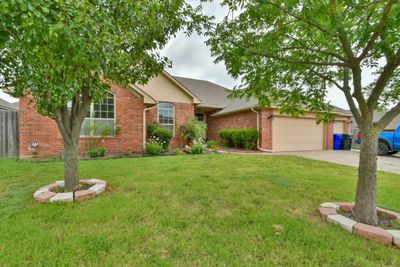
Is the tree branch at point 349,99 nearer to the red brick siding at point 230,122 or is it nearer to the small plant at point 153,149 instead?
the small plant at point 153,149

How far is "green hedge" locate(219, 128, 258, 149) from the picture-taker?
1227 centimetres

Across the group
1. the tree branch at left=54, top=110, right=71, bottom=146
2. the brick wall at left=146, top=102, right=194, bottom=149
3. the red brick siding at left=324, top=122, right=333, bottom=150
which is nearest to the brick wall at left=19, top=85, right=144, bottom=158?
the brick wall at left=146, top=102, right=194, bottom=149

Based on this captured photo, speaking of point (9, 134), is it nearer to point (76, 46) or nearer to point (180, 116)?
point (180, 116)

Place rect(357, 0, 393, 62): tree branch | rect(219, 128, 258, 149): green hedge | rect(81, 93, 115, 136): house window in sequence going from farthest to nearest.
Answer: rect(219, 128, 258, 149): green hedge < rect(81, 93, 115, 136): house window < rect(357, 0, 393, 62): tree branch

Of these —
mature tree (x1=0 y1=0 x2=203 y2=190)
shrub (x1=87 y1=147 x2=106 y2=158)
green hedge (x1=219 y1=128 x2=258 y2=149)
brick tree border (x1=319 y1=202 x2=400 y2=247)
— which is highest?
mature tree (x1=0 y1=0 x2=203 y2=190)

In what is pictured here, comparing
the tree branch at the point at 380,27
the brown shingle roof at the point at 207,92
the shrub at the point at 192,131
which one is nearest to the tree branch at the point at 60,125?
the tree branch at the point at 380,27

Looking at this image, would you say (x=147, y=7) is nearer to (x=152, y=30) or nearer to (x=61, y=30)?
(x=152, y=30)

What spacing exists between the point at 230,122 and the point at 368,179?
467 inches

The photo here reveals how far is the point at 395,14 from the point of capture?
1.87 metres

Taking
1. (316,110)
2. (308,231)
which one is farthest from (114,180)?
(316,110)

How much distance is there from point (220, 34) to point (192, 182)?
3.20 metres

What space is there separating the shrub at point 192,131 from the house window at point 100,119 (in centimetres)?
419

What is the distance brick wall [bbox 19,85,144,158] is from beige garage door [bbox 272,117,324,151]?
7697 mm

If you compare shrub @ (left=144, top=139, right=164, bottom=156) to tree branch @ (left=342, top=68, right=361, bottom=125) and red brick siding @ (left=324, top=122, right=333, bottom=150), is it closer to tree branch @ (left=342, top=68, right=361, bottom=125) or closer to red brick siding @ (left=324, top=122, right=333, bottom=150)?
tree branch @ (left=342, top=68, right=361, bottom=125)
